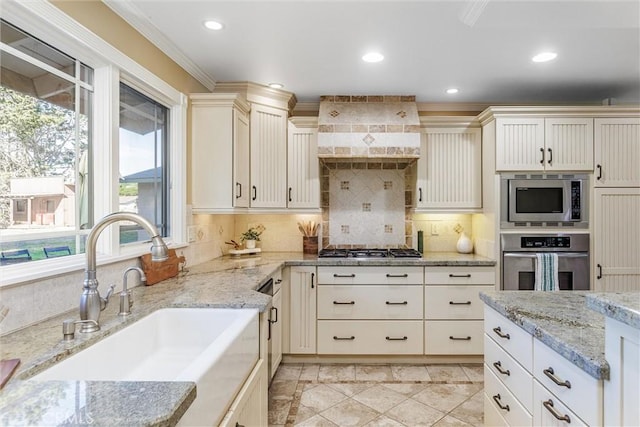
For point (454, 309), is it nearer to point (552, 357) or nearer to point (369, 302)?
point (369, 302)

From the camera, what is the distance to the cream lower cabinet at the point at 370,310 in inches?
120

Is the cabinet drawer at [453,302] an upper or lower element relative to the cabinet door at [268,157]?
lower

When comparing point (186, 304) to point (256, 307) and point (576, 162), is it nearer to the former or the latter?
point (256, 307)

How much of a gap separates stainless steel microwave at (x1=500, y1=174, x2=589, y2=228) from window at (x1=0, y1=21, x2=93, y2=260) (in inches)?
122

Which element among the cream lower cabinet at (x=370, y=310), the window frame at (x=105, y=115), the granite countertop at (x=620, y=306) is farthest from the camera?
the cream lower cabinet at (x=370, y=310)

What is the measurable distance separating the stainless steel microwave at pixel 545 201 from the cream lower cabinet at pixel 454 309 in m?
0.53

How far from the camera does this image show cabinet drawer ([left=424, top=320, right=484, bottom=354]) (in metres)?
3.03

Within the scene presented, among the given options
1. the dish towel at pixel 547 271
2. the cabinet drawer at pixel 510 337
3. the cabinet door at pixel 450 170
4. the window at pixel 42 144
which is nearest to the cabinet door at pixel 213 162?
the window at pixel 42 144

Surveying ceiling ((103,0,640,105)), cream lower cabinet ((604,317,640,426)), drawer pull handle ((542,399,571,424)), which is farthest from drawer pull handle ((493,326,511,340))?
ceiling ((103,0,640,105))

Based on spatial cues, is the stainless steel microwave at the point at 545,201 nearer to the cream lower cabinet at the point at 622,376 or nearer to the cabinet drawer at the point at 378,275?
the cabinet drawer at the point at 378,275

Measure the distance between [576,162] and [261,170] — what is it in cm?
276

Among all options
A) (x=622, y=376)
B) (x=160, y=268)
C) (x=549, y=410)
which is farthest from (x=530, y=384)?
(x=160, y=268)

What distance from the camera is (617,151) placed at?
299cm

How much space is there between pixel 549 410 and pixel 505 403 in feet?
1.31
